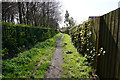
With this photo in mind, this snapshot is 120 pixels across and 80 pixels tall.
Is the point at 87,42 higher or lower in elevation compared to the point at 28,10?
lower

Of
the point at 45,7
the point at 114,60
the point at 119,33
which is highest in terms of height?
the point at 45,7

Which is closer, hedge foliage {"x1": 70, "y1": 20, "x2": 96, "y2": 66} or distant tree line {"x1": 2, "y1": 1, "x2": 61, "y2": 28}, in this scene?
hedge foliage {"x1": 70, "y1": 20, "x2": 96, "y2": 66}

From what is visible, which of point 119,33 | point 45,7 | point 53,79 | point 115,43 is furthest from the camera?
point 45,7

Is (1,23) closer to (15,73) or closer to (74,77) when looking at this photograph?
(15,73)

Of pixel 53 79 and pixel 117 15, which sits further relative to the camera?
pixel 53 79

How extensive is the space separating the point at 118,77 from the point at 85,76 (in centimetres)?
140

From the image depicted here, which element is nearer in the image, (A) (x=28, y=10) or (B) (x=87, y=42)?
(B) (x=87, y=42)

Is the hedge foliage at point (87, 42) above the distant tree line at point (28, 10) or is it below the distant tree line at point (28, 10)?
below

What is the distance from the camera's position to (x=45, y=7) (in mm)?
20016

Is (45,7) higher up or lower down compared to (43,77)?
higher up

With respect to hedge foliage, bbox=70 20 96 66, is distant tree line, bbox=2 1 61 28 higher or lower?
higher

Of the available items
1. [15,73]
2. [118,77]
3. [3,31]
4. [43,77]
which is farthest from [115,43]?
[3,31]

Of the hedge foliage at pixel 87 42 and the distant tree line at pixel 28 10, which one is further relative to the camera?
the distant tree line at pixel 28 10

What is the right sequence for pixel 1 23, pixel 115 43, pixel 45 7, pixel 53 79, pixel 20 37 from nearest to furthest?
pixel 115 43 → pixel 53 79 → pixel 1 23 → pixel 20 37 → pixel 45 7
